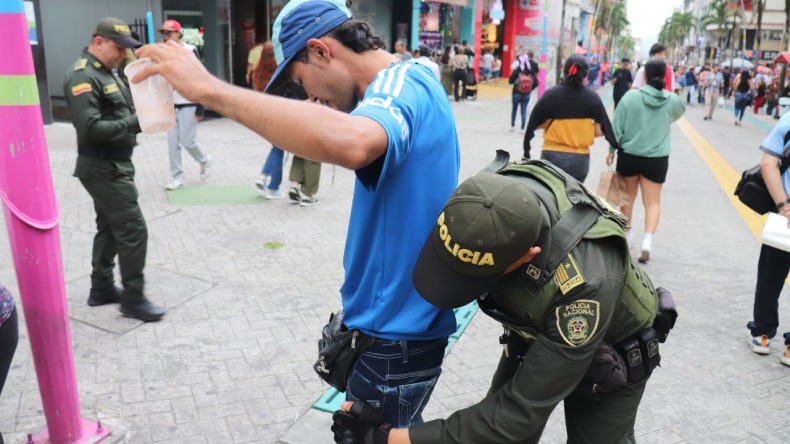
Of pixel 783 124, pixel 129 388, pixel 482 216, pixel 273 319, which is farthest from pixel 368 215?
pixel 783 124

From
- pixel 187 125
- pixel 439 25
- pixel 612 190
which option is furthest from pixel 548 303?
pixel 439 25

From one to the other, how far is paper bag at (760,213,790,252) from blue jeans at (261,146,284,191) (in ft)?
17.6

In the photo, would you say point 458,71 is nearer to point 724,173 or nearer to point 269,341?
point 724,173

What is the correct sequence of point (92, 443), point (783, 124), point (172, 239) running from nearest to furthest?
point (92, 443), point (783, 124), point (172, 239)

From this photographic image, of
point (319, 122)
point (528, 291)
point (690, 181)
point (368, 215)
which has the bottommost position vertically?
point (690, 181)

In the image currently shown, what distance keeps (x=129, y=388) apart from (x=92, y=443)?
61 centimetres

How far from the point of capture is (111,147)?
14.9 ft

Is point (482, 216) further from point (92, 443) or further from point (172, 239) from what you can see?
point (172, 239)

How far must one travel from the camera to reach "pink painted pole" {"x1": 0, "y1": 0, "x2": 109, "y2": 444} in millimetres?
2516

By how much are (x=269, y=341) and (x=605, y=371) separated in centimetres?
300

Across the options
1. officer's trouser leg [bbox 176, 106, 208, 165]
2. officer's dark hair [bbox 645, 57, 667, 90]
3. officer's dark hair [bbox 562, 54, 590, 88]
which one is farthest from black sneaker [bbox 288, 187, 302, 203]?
officer's dark hair [bbox 645, 57, 667, 90]

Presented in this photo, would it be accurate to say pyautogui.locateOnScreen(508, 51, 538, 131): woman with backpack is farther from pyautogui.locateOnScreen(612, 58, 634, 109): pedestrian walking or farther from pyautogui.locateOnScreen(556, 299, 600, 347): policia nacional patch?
pyautogui.locateOnScreen(556, 299, 600, 347): policia nacional patch

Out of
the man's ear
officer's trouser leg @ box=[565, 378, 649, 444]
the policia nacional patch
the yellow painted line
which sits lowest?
the yellow painted line

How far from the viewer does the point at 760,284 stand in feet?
14.8
